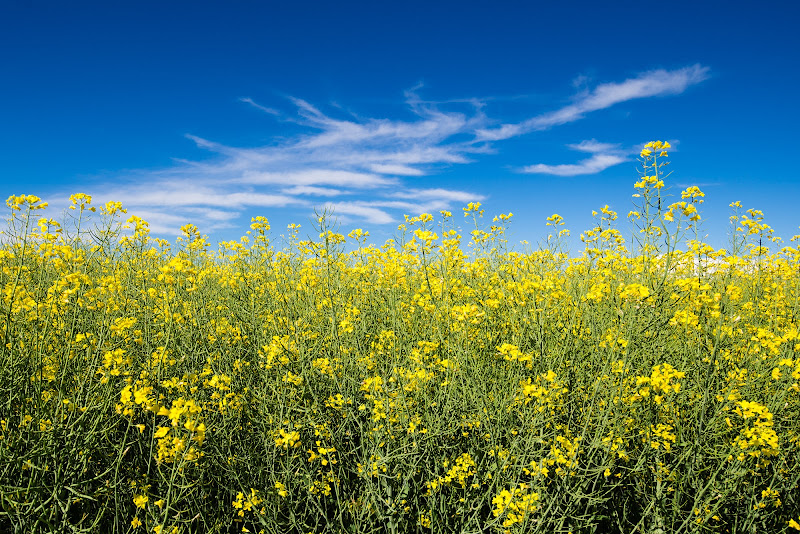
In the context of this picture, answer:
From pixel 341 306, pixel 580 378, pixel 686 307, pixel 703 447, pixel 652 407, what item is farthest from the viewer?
pixel 341 306

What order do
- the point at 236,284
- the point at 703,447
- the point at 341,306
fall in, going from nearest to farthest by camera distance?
the point at 703,447 < the point at 341,306 < the point at 236,284

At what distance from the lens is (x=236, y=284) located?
15.6 feet

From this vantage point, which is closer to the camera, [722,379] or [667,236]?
[667,236]

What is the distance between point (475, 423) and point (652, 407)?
1.11m

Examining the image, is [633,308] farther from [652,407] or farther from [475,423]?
[475,423]

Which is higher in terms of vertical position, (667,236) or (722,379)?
(667,236)

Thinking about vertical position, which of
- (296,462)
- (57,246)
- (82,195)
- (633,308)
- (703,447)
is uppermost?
(82,195)

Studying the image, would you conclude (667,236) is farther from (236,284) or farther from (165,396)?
(236,284)

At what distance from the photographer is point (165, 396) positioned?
2629 mm

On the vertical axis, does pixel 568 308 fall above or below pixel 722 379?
above

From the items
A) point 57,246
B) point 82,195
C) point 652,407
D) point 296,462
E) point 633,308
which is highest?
point 82,195

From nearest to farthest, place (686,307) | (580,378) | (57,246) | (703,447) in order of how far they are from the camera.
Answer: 1. (703,447)
2. (580,378)
3. (57,246)
4. (686,307)

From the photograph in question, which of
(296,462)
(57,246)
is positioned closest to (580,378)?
(296,462)

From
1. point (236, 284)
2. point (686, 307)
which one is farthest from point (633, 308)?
point (236, 284)
